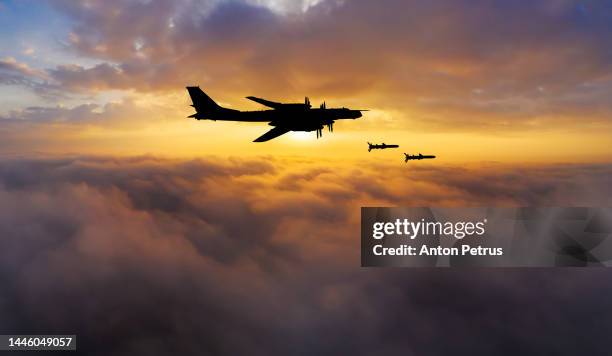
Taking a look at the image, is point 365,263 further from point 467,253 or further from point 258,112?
point 258,112

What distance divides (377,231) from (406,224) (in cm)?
628

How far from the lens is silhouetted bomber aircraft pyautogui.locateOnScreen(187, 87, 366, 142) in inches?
2299

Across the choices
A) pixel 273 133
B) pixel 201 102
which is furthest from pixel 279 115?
pixel 201 102

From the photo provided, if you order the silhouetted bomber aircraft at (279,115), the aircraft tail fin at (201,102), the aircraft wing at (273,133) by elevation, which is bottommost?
the aircraft wing at (273,133)

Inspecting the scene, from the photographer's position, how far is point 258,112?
6481 cm

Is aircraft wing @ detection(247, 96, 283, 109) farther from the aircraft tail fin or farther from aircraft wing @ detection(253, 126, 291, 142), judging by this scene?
the aircraft tail fin

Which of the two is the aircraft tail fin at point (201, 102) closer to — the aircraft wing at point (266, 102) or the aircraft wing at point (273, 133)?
the aircraft wing at point (273, 133)

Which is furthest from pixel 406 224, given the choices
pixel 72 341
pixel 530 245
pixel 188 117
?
pixel 530 245

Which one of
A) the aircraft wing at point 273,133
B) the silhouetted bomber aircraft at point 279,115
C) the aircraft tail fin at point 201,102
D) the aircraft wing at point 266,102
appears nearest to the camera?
the aircraft wing at point 266,102

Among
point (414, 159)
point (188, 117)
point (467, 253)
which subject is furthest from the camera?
point (414, 159)

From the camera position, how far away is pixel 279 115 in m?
60.9

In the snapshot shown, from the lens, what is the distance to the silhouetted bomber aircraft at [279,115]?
192 ft

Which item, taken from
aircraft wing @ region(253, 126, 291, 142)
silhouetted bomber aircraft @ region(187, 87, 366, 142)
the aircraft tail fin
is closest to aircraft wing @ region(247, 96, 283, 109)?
silhouetted bomber aircraft @ region(187, 87, 366, 142)

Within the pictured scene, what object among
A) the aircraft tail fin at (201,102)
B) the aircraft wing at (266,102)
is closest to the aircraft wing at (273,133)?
the aircraft wing at (266,102)
